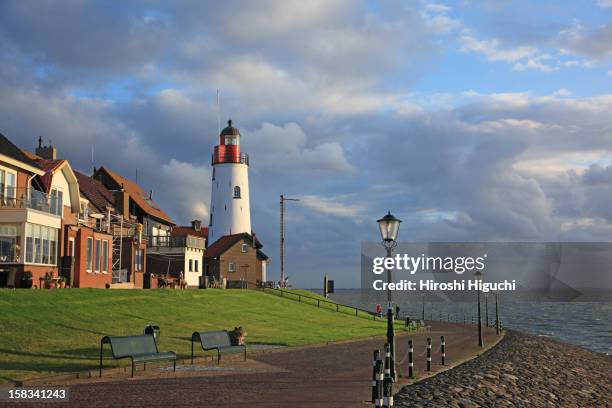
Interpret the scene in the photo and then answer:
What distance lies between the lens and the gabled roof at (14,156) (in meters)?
35.4

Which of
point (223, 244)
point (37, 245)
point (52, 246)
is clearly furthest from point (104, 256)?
point (223, 244)

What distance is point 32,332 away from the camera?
23.7m

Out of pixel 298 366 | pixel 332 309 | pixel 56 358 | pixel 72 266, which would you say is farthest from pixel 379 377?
pixel 332 309

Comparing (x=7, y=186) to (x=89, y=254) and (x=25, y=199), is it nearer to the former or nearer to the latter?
(x=25, y=199)

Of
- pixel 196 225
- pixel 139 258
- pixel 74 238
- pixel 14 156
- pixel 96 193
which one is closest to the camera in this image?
pixel 14 156

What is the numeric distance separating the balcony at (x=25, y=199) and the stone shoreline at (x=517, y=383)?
23892 mm

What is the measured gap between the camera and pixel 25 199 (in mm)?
35250

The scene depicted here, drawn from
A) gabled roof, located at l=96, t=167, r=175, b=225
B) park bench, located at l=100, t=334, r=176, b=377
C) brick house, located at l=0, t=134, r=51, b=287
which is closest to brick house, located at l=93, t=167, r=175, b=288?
gabled roof, located at l=96, t=167, r=175, b=225

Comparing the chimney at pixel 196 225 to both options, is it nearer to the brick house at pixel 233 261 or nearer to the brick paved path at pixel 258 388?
the brick house at pixel 233 261

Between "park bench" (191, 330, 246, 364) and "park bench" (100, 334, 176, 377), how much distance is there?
2.17m

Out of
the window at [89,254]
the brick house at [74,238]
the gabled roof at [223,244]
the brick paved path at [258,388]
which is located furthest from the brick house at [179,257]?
the brick paved path at [258,388]

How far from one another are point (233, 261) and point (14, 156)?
36089 mm

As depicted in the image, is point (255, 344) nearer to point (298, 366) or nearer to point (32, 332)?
point (298, 366)

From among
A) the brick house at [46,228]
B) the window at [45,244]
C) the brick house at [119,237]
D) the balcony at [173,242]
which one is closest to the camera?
the brick house at [46,228]
